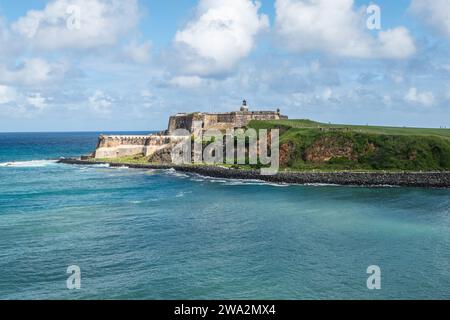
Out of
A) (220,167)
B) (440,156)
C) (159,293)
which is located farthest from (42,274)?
(440,156)

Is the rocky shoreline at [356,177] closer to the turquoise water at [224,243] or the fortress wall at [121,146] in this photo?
the turquoise water at [224,243]

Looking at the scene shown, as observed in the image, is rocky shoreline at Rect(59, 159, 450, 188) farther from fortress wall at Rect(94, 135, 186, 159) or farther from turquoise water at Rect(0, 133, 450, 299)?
fortress wall at Rect(94, 135, 186, 159)

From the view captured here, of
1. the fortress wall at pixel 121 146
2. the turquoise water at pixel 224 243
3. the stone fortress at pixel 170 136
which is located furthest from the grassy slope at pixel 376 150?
the fortress wall at pixel 121 146

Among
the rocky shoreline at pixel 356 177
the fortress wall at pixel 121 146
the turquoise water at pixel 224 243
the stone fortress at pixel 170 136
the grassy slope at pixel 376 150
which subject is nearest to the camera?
the turquoise water at pixel 224 243

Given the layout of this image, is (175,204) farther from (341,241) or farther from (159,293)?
(159,293)

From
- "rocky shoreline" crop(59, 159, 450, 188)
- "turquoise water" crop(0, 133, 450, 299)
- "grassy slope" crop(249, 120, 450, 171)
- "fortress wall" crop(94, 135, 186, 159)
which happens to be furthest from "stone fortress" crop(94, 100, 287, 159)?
"turquoise water" crop(0, 133, 450, 299)

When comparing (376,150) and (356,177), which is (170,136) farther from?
(356,177)

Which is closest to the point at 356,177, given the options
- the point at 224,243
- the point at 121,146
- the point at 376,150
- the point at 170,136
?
the point at 376,150
